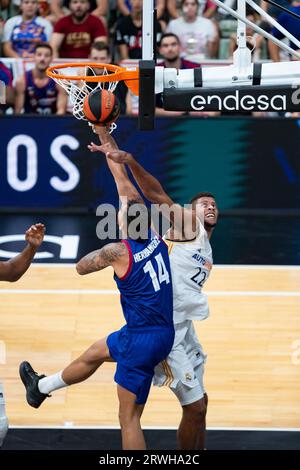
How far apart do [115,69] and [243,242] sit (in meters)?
6.97

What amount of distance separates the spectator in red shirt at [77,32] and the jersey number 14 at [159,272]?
8887 millimetres

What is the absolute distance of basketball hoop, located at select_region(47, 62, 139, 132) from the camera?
7.90 meters

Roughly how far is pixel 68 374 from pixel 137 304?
103 cm

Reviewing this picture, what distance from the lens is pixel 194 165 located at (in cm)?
1587

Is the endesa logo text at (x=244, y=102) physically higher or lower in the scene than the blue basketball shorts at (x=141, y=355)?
higher

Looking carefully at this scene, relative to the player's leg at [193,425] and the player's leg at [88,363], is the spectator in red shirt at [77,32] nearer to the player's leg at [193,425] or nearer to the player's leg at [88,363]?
the player's leg at [88,363]

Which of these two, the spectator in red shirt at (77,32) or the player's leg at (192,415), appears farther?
the spectator in red shirt at (77,32)

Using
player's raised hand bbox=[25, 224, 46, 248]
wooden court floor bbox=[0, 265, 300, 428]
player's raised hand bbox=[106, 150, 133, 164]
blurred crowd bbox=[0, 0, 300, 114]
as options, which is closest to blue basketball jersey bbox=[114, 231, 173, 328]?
player's raised hand bbox=[106, 150, 133, 164]

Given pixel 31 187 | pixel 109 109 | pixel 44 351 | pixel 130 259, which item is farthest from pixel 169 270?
pixel 31 187

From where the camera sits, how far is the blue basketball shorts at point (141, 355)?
8.23 m

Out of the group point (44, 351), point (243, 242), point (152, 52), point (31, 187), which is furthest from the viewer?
point (31, 187)

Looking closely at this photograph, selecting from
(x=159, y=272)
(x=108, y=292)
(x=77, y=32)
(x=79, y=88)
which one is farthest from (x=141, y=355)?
(x=77, y=32)

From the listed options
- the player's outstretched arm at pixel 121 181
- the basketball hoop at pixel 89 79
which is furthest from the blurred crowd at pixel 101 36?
the player's outstretched arm at pixel 121 181
